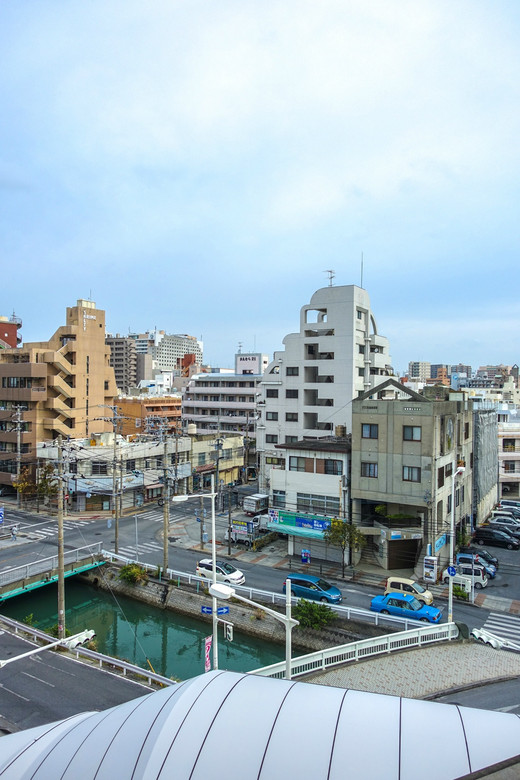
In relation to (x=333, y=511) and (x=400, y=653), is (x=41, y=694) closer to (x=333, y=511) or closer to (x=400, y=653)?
(x=400, y=653)

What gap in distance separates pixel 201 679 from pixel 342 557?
28.3 metres

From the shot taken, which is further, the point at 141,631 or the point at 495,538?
the point at 495,538

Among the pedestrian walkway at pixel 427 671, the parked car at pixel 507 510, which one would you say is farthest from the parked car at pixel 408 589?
the parked car at pixel 507 510

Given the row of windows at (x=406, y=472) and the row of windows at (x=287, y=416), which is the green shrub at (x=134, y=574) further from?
the row of windows at (x=287, y=416)

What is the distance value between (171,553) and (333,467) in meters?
14.5

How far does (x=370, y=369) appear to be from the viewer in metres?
57.1

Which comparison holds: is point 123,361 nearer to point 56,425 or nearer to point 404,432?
point 56,425

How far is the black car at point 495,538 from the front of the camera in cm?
4291

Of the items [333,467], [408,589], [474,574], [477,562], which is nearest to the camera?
[408,589]

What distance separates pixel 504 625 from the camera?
2723 centimetres

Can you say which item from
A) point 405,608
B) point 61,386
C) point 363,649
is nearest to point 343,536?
point 405,608

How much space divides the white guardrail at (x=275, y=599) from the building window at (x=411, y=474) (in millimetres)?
9386

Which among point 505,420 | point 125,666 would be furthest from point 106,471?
point 505,420

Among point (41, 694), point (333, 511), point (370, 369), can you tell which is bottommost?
point (41, 694)
